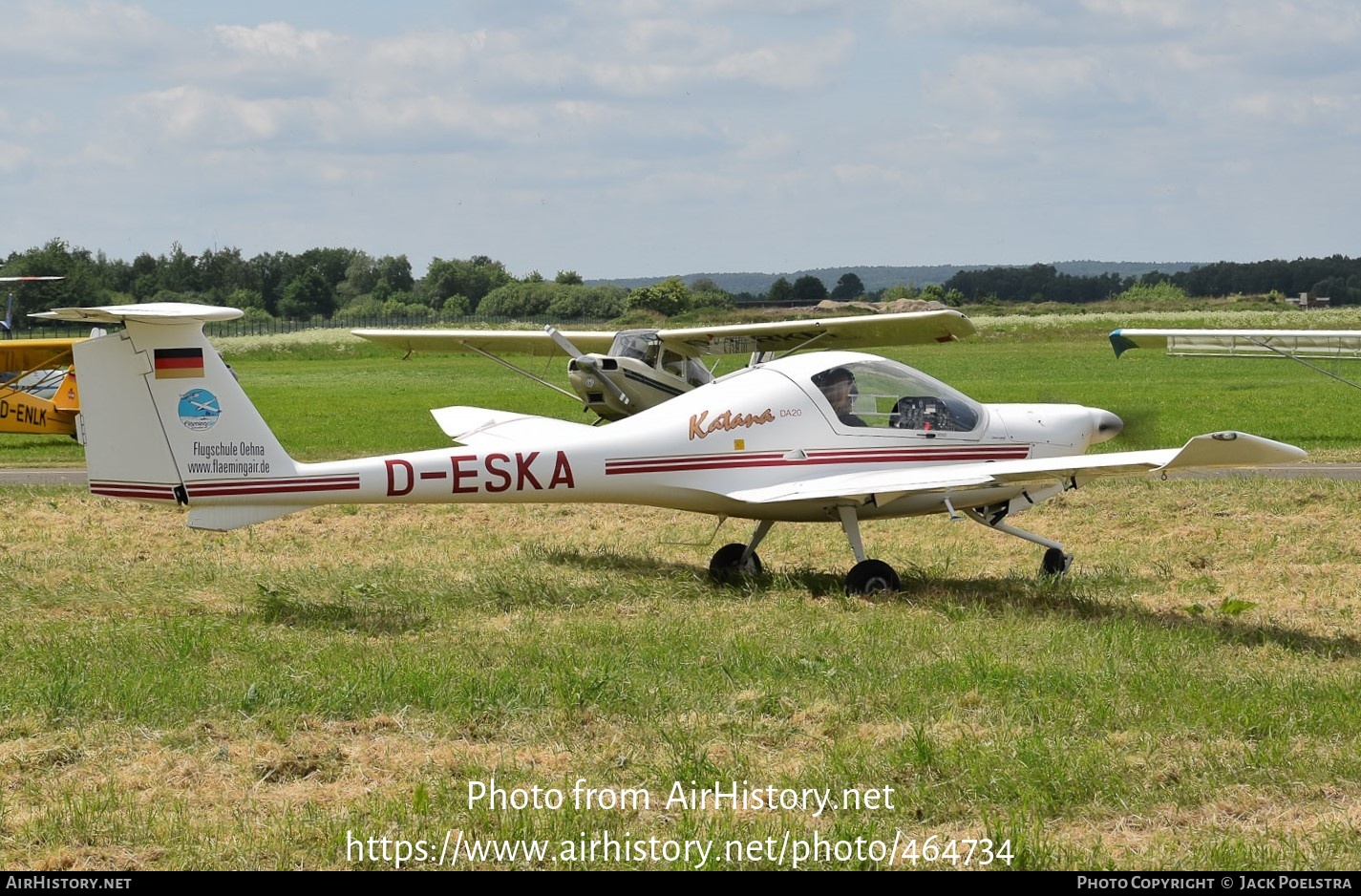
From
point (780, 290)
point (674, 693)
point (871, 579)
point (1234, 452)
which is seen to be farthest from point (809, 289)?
point (674, 693)

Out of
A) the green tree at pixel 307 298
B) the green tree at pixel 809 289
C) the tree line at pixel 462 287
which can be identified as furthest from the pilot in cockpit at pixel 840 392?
the green tree at pixel 809 289

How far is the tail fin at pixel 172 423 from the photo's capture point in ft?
30.8

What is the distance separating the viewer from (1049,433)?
1200cm

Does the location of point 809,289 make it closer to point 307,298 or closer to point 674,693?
point 307,298

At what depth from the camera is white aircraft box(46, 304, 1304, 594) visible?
9.45 m

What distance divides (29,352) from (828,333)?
1519 cm

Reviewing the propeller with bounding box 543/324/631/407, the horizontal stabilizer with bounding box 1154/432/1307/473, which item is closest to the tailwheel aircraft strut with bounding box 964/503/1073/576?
the horizontal stabilizer with bounding box 1154/432/1307/473

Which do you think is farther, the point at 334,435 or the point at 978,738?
the point at 334,435

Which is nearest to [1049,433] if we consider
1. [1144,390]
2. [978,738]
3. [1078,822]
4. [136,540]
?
[978,738]

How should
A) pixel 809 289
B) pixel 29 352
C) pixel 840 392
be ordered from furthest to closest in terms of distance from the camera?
pixel 809 289, pixel 29 352, pixel 840 392

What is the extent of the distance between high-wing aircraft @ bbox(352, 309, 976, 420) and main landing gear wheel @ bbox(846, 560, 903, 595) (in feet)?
23.8

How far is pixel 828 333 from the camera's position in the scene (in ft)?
62.8
